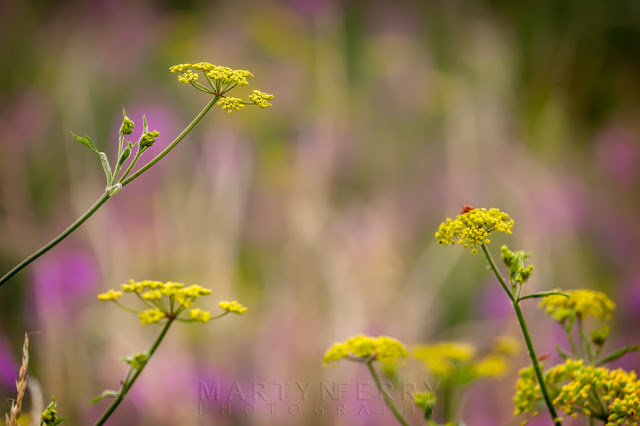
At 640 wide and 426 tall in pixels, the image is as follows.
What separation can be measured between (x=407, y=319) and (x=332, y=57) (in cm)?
98

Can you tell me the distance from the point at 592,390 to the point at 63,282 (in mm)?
1529

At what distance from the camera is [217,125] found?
1.89 m

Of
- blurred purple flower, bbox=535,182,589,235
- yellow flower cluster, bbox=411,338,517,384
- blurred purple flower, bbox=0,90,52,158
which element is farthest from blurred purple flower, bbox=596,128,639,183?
blurred purple flower, bbox=0,90,52,158

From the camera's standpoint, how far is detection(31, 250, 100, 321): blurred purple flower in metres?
1.58

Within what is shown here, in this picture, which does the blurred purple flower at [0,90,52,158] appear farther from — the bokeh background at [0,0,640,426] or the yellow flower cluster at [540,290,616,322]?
the yellow flower cluster at [540,290,616,322]

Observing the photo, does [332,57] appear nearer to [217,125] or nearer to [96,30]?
[217,125]

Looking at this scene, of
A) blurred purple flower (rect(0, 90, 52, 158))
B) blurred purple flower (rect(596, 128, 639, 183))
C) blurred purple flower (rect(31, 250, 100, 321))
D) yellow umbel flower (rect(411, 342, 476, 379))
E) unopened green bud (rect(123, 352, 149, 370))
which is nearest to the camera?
unopened green bud (rect(123, 352, 149, 370))

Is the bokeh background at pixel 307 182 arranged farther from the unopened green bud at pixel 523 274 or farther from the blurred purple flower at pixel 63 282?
the unopened green bud at pixel 523 274

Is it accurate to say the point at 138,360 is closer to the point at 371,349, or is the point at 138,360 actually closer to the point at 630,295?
the point at 371,349

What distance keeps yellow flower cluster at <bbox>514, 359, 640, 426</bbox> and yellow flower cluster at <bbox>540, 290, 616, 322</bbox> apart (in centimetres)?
7

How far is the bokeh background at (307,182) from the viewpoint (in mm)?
1603

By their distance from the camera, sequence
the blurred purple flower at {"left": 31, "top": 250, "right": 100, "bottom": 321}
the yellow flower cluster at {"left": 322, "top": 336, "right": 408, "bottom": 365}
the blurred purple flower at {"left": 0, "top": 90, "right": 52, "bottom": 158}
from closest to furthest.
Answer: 1. the yellow flower cluster at {"left": 322, "top": 336, "right": 408, "bottom": 365}
2. the blurred purple flower at {"left": 31, "top": 250, "right": 100, "bottom": 321}
3. the blurred purple flower at {"left": 0, "top": 90, "right": 52, "bottom": 158}

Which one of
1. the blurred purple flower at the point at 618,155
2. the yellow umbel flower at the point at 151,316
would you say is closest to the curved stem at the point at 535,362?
the yellow umbel flower at the point at 151,316

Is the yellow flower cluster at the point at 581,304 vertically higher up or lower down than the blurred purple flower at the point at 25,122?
lower down
